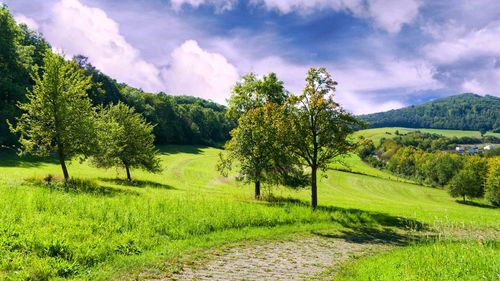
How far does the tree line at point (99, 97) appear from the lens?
202ft

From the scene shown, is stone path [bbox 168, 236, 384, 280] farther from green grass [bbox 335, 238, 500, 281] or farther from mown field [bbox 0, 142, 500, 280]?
green grass [bbox 335, 238, 500, 281]

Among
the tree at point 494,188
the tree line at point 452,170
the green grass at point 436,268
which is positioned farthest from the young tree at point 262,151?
the tree at point 494,188

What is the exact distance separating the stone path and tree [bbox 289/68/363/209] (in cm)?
1081

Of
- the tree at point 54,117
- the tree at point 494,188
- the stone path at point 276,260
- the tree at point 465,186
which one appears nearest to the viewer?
the stone path at point 276,260

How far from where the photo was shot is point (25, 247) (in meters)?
10.4

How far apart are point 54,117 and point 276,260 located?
23.4m

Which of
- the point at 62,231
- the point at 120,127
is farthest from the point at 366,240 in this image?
the point at 120,127

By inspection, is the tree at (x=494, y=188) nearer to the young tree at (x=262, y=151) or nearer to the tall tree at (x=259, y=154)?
the young tree at (x=262, y=151)

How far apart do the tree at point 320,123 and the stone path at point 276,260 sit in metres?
10.8

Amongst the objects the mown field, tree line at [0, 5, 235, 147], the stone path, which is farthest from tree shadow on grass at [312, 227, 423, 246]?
tree line at [0, 5, 235, 147]

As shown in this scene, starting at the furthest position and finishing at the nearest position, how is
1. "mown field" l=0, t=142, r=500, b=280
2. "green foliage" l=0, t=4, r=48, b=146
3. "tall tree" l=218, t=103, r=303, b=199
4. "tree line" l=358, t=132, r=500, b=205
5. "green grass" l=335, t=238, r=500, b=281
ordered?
"tree line" l=358, t=132, r=500, b=205 < "green foliage" l=0, t=4, r=48, b=146 < "tall tree" l=218, t=103, r=303, b=199 < "mown field" l=0, t=142, r=500, b=280 < "green grass" l=335, t=238, r=500, b=281

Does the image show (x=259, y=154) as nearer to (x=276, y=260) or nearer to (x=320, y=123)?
(x=320, y=123)

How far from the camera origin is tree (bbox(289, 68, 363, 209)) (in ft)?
92.7

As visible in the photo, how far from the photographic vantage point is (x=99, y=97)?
110 metres
